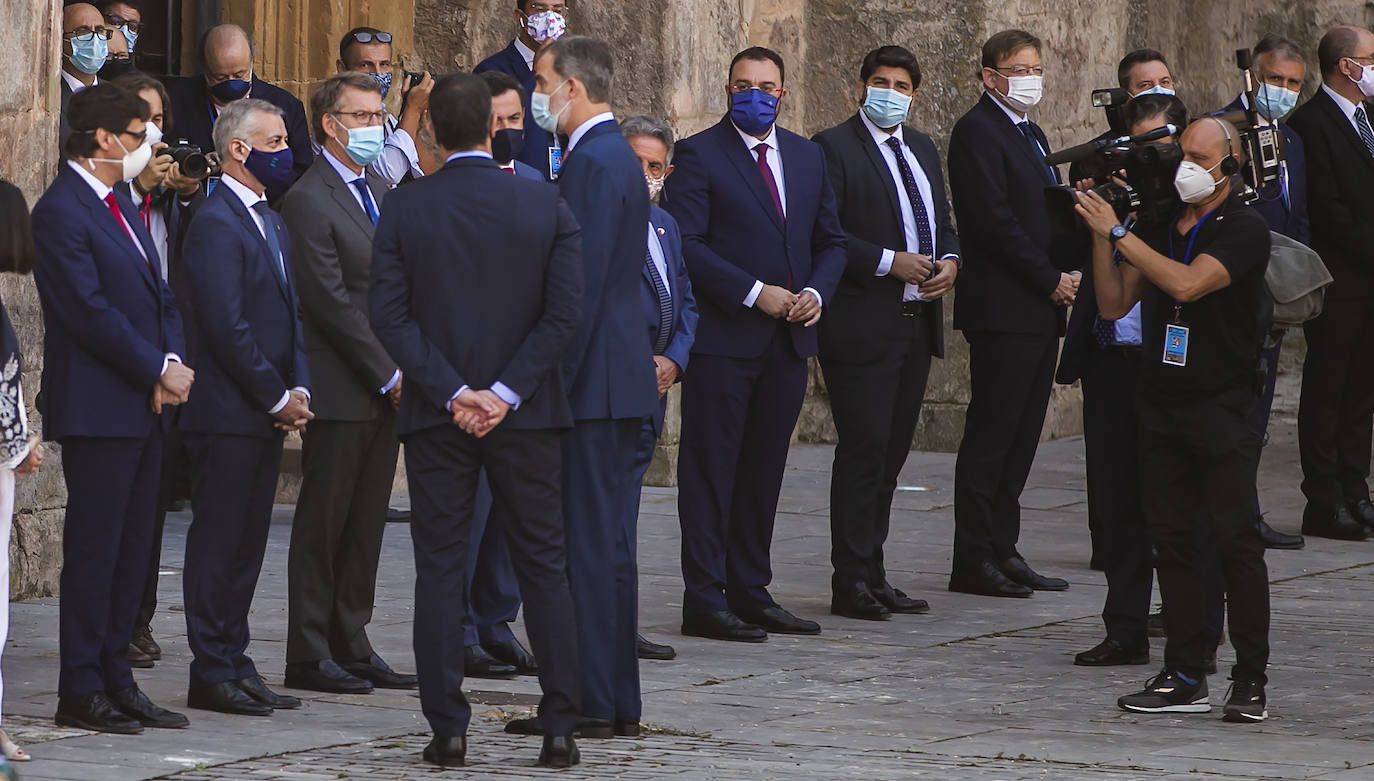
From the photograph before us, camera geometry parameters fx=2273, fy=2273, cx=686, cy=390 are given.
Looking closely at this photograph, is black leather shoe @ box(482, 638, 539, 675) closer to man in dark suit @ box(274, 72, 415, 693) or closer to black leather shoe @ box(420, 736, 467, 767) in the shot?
man in dark suit @ box(274, 72, 415, 693)

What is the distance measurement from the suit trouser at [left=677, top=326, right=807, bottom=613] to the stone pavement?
0.95 ft

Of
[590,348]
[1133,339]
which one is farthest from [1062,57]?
[590,348]

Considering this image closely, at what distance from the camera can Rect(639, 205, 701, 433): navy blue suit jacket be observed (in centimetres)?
741

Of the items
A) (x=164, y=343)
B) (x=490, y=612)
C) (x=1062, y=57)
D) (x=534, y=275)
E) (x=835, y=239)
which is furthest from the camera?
(x=1062, y=57)

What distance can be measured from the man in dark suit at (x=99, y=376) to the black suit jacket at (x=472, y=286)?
32.7 inches

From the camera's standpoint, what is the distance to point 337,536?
283 inches

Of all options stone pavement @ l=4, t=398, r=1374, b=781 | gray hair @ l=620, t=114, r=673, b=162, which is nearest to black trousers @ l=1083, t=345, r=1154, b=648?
stone pavement @ l=4, t=398, r=1374, b=781

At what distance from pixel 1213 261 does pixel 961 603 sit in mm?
2655

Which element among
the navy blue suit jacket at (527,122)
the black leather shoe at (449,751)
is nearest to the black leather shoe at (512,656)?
the black leather shoe at (449,751)

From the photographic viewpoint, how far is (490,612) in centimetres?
752

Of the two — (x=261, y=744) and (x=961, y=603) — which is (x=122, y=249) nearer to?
(x=261, y=744)

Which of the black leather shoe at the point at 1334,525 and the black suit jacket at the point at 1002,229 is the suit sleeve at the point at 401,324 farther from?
the black leather shoe at the point at 1334,525

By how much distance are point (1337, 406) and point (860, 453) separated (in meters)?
3.21

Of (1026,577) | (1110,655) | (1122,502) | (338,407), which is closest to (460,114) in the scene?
(338,407)
